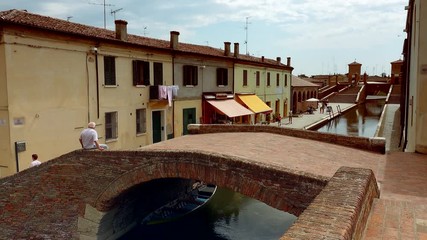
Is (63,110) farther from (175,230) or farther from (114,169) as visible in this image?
(175,230)

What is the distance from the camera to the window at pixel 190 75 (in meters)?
21.1

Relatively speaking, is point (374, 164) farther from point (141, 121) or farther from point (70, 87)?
point (141, 121)

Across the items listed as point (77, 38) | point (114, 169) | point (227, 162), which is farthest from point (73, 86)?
point (227, 162)

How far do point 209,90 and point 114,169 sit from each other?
13483 millimetres

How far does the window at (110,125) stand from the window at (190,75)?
18.5 ft

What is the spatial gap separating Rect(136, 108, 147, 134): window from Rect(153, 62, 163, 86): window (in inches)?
65.6

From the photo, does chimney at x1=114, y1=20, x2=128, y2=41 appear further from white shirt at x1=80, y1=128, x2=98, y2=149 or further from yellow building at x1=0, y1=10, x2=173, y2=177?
white shirt at x1=80, y1=128, x2=98, y2=149

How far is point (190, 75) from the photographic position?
21469mm

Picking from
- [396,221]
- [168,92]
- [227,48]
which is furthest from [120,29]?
[396,221]

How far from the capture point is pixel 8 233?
446 inches

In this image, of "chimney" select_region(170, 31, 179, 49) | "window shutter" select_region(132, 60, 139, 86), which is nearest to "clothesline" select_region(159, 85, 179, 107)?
"window shutter" select_region(132, 60, 139, 86)

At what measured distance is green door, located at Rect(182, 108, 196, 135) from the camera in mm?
21142

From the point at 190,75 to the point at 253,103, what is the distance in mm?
7294

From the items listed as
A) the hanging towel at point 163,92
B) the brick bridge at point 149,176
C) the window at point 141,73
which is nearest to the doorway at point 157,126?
the hanging towel at point 163,92
